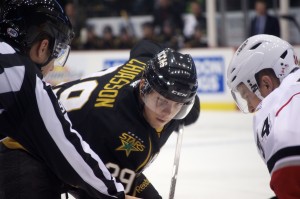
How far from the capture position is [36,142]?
1.70m

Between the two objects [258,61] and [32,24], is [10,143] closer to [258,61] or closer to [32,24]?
[32,24]

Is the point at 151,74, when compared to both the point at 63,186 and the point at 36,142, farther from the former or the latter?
the point at 36,142

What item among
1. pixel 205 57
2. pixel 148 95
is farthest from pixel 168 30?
pixel 148 95

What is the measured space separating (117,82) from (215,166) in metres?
2.01

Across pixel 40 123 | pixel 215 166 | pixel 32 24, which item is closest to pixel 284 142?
pixel 40 123

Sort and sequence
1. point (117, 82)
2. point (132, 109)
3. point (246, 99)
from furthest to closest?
point (117, 82) → point (132, 109) → point (246, 99)

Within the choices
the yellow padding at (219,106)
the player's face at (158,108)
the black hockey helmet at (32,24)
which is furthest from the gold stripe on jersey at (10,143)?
the yellow padding at (219,106)

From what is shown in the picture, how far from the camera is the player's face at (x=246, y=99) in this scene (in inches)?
82.1

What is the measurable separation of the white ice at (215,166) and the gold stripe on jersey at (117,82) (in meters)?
0.96

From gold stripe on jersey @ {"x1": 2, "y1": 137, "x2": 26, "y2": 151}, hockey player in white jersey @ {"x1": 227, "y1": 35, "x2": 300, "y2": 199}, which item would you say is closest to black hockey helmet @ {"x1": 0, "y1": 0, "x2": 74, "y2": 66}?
gold stripe on jersey @ {"x1": 2, "y1": 137, "x2": 26, "y2": 151}

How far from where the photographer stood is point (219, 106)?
7.77 meters

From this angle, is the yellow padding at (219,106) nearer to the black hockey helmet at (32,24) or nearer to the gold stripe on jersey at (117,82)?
the gold stripe on jersey at (117,82)

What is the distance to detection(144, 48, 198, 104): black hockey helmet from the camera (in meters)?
2.25

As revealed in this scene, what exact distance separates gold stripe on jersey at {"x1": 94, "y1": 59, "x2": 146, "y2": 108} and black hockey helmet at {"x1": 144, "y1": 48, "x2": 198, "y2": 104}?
0.62 feet
